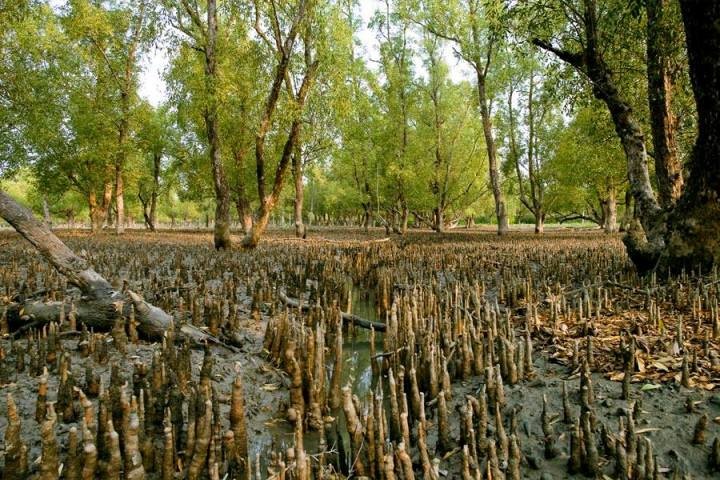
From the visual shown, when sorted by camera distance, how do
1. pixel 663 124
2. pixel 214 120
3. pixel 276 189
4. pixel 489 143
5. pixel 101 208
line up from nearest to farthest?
pixel 663 124, pixel 214 120, pixel 276 189, pixel 489 143, pixel 101 208

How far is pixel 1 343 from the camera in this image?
12.9 feet

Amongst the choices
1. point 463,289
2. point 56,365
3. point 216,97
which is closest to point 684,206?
point 463,289

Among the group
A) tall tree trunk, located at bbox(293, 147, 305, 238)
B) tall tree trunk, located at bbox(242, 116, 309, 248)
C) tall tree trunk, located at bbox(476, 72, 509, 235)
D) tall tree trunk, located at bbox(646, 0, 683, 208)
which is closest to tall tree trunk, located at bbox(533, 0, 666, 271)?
tall tree trunk, located at bbox(646, 0, 683, 208)

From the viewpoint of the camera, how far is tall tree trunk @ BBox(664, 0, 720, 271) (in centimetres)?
480

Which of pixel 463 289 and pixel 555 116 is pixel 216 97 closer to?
pixel 463 289

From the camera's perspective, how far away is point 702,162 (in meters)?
5.29

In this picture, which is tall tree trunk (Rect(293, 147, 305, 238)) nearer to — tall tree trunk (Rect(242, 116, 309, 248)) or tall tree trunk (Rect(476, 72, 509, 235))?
tall tree trunk (Rect(242, 116, 309, 248))

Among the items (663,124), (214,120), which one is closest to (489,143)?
(663,124)

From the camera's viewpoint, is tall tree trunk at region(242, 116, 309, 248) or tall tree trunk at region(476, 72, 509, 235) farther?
tall tree trunk at region(476, 72, 509, 235)

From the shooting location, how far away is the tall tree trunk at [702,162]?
4801 millimetres

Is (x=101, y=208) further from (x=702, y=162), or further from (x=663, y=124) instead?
(x=702, y=162)

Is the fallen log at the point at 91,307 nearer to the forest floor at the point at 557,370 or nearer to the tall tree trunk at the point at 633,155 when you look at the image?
the forest floor at the point at 557,370

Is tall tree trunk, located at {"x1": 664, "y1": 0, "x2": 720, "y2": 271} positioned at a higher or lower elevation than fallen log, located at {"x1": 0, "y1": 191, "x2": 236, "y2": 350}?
higher

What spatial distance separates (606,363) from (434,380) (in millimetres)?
1497
